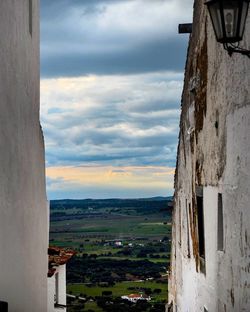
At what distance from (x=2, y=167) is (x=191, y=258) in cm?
685

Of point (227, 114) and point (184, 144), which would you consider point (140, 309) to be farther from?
point (227, 114)

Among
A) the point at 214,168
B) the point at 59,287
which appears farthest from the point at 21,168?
the point at 59,287

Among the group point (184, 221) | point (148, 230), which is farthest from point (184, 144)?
point (148, 230)

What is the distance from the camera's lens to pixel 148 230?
134m

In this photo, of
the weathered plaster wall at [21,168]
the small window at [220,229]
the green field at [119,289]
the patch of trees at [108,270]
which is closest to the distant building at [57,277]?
the weathered plaster wall at [21,168]

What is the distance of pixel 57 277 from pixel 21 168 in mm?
11043

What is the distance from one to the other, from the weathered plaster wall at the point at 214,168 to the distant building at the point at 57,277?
3.75 m

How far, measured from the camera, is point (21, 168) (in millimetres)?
11016

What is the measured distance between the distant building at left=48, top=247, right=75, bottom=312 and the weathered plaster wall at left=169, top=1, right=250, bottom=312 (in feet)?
12.3

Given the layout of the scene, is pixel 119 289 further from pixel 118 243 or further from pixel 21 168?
pixel 21 168

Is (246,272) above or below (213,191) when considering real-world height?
below

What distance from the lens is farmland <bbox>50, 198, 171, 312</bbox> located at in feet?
221

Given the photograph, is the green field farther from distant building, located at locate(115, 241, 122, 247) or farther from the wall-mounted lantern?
the wall-mounted lantern

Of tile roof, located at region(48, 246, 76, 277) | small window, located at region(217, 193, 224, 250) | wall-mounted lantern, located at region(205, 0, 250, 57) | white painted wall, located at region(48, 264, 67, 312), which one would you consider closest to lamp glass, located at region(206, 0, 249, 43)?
wall-mounted lantern, located at region(205, 0, 250, 57)
